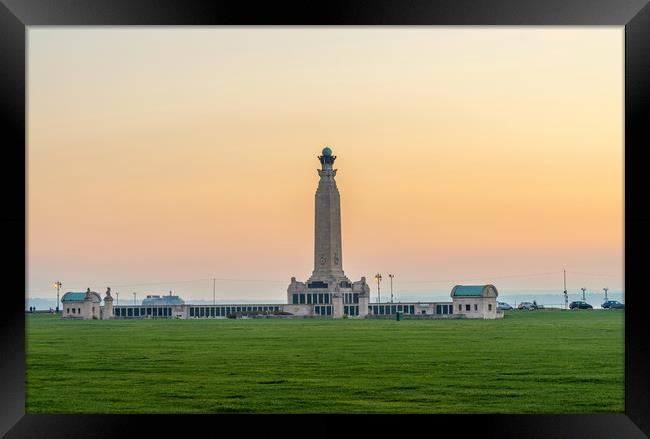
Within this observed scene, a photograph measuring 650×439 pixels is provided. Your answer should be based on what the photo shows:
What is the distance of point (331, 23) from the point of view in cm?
882

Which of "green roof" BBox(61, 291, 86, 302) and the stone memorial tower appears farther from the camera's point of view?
the stone memorial tower

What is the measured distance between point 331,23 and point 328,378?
1258cm

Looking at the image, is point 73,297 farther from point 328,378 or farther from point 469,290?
point 328,378

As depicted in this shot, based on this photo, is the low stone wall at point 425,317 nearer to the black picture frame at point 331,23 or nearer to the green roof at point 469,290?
the green roof at point 469,290

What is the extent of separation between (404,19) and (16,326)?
12.8 ft

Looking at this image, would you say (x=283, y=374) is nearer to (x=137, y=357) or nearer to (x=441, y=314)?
(x=137, y=357)

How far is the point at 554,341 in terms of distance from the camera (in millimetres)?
37938

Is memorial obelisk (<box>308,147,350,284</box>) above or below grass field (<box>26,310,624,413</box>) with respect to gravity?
above

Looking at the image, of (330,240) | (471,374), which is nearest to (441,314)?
(330,240)

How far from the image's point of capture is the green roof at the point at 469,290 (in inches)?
3061

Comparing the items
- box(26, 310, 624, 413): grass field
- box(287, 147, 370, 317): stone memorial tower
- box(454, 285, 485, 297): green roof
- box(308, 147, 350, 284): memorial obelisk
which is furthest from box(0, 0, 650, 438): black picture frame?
box(308, 147, 350, 284): memorial obelisk

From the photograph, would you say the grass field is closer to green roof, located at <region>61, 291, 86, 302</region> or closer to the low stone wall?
the low stone wall

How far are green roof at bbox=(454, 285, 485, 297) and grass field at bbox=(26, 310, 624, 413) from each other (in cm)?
4133

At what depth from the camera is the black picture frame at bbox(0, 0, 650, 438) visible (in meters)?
8.55
